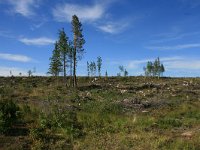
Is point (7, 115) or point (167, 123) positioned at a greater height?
point (7, 115)

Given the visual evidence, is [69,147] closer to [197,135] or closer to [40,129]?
[40,129]

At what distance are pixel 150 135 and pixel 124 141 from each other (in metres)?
1.38

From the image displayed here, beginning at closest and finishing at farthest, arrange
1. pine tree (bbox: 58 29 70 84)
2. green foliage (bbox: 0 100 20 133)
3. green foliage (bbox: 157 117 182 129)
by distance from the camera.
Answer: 1. green foliage (bbox: 0 100 20 133)
2. green foliage (bbox: 157 117 182 129)
3. pine tree (bbox: 58 29 70 84)

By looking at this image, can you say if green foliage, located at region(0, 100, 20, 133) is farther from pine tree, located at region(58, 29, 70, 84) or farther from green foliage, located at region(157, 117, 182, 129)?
pine tree, located at region(58, 29, 70, 84)

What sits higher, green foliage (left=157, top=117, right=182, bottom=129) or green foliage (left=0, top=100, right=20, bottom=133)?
green foliage (left=0, top=100, right=20, bottom=133)

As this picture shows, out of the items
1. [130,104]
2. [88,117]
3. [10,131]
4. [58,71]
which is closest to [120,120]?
[88,117]

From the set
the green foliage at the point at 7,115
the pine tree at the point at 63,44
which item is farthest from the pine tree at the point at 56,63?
the green foliage at the point at 7,115

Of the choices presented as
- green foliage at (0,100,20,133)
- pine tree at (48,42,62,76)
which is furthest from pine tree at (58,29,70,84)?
green foliage at (0,100,20,133)

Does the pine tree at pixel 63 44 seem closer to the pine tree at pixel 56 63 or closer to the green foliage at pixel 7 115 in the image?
the pine tree at pixel 56 63

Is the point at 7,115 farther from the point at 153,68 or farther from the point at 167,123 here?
the point at 153,68

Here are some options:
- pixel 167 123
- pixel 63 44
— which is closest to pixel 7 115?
pixel 167 123

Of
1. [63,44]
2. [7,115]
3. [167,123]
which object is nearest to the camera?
[7,115]

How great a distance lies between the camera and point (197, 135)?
1474 centimetres

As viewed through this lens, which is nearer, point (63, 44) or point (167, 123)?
point (167, 123)
